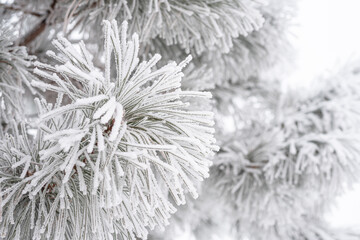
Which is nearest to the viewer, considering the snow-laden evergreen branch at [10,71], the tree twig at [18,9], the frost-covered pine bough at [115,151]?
the frost-covered pine bough at [115,151]

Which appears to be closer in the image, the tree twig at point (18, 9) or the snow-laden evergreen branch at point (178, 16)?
the snow-laden evergreen branch at point (178, 16)

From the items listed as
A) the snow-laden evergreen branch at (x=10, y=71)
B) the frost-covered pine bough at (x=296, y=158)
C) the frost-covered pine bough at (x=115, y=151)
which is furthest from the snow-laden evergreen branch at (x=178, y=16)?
the frost-covered pine bough at (x=296, y=158)

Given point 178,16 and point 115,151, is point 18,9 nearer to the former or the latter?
point 178,16

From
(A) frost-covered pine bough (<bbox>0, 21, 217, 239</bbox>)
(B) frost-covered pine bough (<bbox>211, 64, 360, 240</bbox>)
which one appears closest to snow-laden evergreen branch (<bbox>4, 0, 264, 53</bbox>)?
(A) frost-covered pine bough (<bbox>0, 21, 217, 239</bbox>)

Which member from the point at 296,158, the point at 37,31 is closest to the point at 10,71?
the point at 37,31

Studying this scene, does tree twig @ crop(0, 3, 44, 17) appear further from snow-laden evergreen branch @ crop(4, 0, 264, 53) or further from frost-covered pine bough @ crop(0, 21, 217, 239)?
frost-covered pine bough @ crop(0, 21, 217, 239)

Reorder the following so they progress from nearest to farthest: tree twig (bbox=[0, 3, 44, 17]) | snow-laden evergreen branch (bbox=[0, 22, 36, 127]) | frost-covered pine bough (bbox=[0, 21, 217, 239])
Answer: frost-covered pine bough (bbox=[0, 21, 217, 239])
snow-laden evergreen branch (bbox=[0, 22, 36, 127])
tree twig (bbox=[0, 3, 44, 17])

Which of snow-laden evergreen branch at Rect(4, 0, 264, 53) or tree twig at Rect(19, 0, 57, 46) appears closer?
snow-laden evergreen branch at Rect(4, 0, 264, 53)

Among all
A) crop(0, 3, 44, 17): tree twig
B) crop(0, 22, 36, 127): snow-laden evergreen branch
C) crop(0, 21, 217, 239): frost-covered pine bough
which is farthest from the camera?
crop(0, 3, 44, 17): tree twig

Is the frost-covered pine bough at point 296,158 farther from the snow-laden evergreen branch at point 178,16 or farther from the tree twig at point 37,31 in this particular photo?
the tree twig at point 37,31
